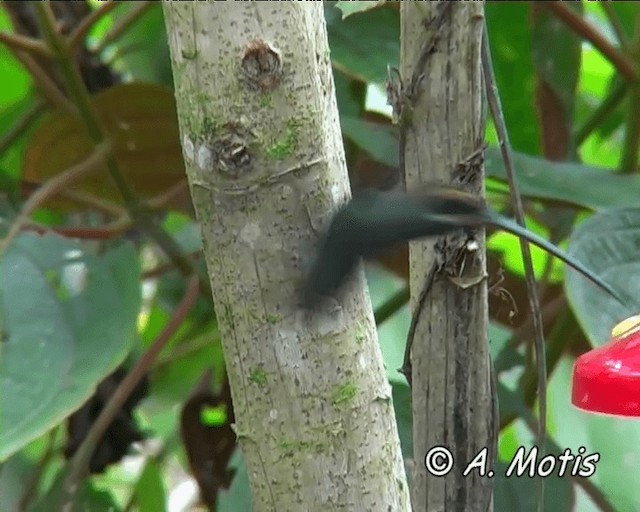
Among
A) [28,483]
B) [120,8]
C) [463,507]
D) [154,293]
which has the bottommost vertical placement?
[463,507]

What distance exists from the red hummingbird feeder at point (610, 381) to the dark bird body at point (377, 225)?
0.08m

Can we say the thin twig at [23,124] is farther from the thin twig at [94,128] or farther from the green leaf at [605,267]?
the green leaf at [605,267]

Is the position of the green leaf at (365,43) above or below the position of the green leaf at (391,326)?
above

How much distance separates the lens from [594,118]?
0.80m

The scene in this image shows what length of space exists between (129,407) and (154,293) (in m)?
0.18

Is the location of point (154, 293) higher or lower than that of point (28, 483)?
higher

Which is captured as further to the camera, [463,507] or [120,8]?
[120,8]

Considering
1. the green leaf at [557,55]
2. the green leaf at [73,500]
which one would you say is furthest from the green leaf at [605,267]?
the green leaf at [73,500]

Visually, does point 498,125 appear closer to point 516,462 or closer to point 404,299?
point 516,462

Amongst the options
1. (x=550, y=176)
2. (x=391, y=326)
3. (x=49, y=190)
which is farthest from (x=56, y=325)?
(x=550, y=176)

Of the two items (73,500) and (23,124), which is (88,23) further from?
(73,500)

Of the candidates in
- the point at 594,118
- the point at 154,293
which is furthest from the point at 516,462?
the point at 154,293

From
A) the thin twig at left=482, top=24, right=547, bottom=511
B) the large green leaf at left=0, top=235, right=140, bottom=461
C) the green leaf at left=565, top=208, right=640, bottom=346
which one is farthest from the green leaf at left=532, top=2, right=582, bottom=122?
the thin twig at left=482, top=24, right=547, bottom=511

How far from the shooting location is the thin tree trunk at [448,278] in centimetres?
30
